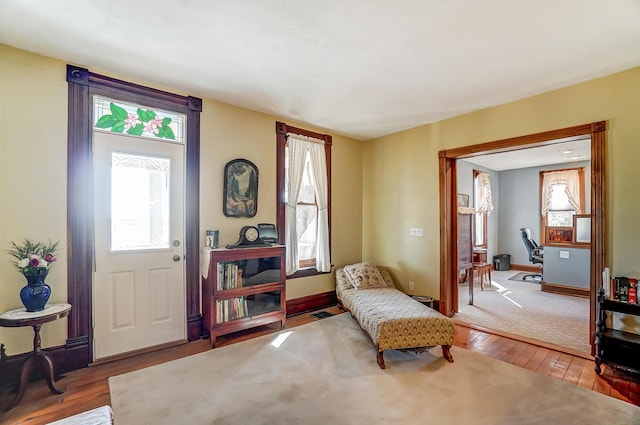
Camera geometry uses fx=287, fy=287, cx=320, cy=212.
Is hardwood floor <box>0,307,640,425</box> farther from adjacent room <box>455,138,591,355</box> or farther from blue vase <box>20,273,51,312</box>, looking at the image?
blue vase <box>20,273,51,312</box>

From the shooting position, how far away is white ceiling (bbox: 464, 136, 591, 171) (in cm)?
532

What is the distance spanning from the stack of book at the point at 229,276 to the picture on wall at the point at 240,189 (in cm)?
66

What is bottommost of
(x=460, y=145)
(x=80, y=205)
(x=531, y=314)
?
(x=531, y=314)

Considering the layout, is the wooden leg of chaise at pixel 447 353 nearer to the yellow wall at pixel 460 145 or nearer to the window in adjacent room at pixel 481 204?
the yellow wall at pixel 460 145

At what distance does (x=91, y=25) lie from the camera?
6.96ft

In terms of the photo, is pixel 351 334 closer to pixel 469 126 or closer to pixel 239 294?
pixel 239 294

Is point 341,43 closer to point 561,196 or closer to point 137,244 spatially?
point 137,244

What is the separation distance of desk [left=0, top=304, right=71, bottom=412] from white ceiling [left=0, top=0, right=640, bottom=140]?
85.9 inches

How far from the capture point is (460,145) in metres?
3.89

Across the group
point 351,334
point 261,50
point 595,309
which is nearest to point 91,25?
point 261,50

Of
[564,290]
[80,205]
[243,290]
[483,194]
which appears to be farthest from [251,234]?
[483,194]

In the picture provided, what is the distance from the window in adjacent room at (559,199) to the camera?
268 inches

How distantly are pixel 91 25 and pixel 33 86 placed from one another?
36.7 inches

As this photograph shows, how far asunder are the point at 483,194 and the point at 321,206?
4993 millimetres
